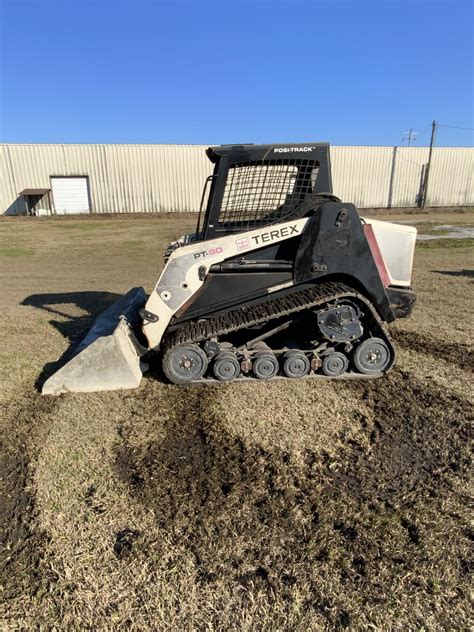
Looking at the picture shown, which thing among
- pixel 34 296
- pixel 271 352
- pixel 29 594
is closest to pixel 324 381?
pixel 271 352

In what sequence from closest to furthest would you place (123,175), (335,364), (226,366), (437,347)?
1. (226,366)
2. (335,364)
3. (437,347)
4. (123,175)

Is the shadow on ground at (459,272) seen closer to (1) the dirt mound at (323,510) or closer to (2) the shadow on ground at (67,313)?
Answer: (1) the dirt mound at (323,510)

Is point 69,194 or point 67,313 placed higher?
point 69,194

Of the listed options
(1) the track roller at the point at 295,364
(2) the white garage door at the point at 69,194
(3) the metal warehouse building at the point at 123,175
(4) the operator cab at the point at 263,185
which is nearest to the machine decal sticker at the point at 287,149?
(4) the operator cab at the point at 263,185

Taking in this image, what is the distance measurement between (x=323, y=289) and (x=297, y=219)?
2.48 ft

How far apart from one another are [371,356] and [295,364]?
33.0 inches

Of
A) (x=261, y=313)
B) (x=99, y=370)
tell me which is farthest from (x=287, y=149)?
(x=99, y=370)

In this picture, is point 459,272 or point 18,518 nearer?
point 18,518

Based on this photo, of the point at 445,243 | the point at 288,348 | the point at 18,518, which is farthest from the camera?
the point at 445,243

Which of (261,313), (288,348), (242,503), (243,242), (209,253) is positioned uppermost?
(243,242)

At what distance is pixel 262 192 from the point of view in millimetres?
4605

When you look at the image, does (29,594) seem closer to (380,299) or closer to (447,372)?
(380,299)

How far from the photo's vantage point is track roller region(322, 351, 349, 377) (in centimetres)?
467

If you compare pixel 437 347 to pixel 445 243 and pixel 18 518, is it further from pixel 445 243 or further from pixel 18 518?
pixel 445 243
